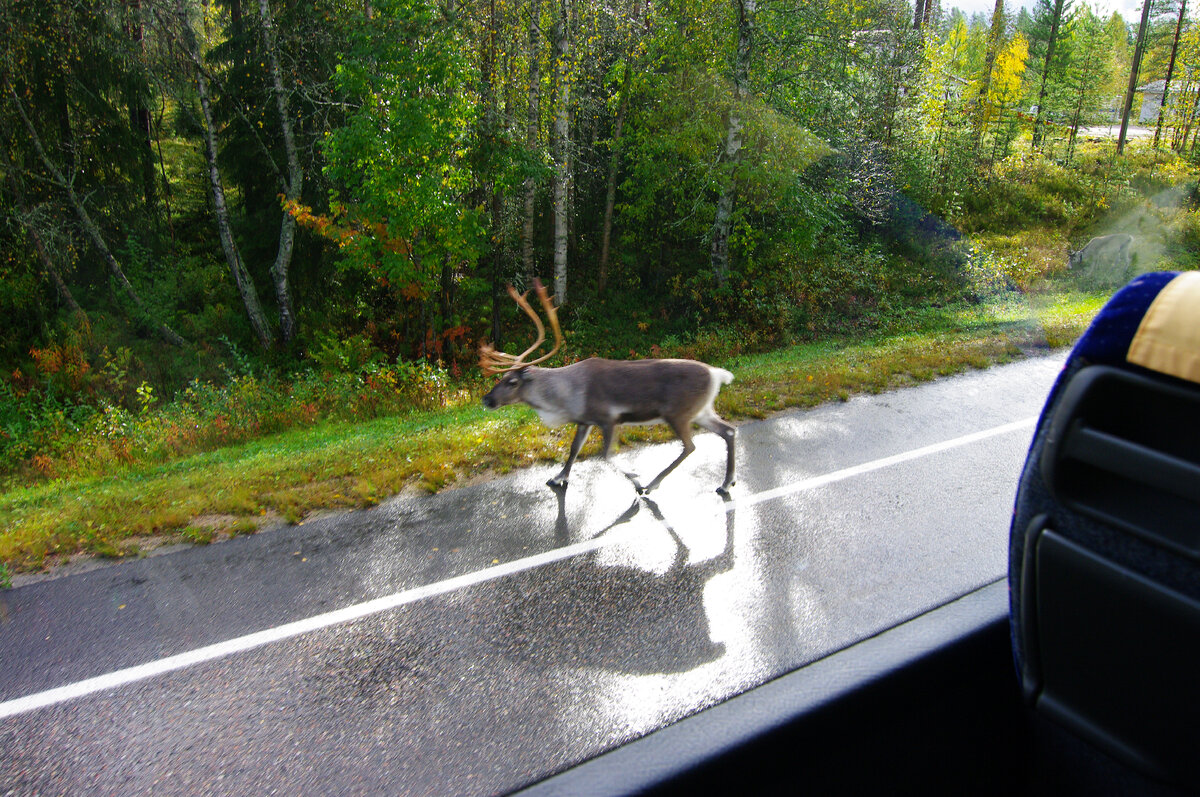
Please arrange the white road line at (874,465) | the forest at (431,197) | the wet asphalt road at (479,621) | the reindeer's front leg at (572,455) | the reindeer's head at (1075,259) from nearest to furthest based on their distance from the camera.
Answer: the wet asphalt road at (479,621)
the white road line at (874,465)
the reindeer's front leg at (572,455)
the forest at (431,197)
the reindeer's head at (1075,259)

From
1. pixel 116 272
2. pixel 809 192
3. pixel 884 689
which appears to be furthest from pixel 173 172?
pixel 884 689

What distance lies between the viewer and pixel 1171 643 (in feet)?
3.85

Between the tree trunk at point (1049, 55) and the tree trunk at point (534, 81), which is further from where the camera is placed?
the tree trunk at point (1049, 55)

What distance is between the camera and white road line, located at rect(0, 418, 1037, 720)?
3.54m

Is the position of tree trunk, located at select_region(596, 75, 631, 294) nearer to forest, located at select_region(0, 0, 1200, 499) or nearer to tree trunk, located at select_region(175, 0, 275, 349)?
forest, located at select_region(0, 0, 1200, 499)

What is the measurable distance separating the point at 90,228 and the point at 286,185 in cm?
512

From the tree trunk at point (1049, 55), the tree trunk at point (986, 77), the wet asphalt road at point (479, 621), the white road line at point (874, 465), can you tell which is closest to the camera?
the wet asphalt road at point (479, 621)

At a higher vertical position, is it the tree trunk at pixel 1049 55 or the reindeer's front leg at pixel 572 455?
the tree trunk at pixel 1049 55

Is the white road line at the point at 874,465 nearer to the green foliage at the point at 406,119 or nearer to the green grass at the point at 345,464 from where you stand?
the green grass at the point at 345,464

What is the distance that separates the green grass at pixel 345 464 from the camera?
5.47m

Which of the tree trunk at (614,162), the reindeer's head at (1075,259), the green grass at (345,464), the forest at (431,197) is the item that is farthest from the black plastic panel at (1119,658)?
the reindeer's head at (1075,259)

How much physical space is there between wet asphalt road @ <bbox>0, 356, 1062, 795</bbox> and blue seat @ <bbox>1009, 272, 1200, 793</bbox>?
213cm

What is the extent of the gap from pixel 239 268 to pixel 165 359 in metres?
3.27

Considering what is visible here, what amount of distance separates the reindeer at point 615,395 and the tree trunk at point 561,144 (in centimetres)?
1263
